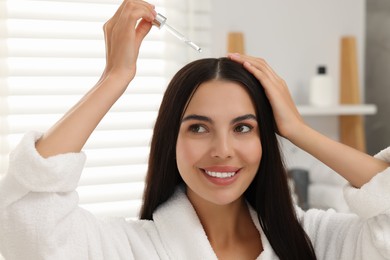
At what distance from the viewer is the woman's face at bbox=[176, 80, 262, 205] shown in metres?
1.04

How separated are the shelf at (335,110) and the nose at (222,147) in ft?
3.88

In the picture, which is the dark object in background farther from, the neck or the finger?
the finger

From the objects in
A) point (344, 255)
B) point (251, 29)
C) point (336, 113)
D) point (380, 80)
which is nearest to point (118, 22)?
point (344, 255)

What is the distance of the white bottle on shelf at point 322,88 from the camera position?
2219 mm

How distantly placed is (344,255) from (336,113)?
121 cm

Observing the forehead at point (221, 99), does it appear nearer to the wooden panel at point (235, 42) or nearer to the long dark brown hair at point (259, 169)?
the long dark brown hair at point (259, 169)

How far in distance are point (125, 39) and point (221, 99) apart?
21 cm

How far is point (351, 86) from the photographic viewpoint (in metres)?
2.33

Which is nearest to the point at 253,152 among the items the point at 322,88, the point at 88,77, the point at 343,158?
the point at 343,158

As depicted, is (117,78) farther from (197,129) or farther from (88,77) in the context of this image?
(88,77)

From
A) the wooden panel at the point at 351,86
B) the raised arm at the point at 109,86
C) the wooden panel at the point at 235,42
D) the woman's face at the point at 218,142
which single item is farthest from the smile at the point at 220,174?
the wooden panel at the point at 351,86

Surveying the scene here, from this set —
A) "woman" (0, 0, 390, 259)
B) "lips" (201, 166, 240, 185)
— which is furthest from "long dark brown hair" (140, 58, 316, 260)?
"lips" (201, 166, 240, 185)

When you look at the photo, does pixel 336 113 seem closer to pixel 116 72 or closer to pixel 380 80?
pixel 380 80

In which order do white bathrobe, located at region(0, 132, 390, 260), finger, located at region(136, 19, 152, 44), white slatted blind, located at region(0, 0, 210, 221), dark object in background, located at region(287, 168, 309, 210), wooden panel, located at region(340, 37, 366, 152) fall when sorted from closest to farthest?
white bathrobe, located at region(0, 132, 390, 260) → finger, located at region(136, 19, 152, 44) → white slatted blind, located at region(0, 0, 210, 221) → dark object in background, located at region(287, 168, 309, 210) → wooden panel, located at region(340, 37, 366, 152)
